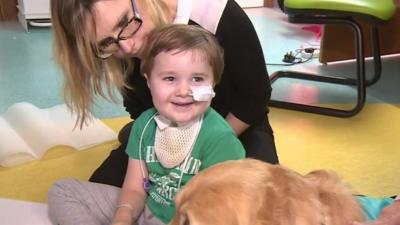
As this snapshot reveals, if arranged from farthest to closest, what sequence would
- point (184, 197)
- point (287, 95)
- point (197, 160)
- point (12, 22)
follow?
point (12, 22), point (287, 95), point (197, 160), point (184, 197)

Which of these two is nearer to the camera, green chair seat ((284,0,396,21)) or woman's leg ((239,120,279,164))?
woman's leg ((239,120,279,164))

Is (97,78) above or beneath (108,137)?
above

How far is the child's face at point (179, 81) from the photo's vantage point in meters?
1.17

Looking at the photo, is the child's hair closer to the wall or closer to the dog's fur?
the dog's fur

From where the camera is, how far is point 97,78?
149 centimetres

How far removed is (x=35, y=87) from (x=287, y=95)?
1323 mm

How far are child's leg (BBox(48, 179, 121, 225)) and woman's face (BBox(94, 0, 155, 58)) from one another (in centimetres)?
39

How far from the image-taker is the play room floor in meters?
1.95

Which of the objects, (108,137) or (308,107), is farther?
(308,107)

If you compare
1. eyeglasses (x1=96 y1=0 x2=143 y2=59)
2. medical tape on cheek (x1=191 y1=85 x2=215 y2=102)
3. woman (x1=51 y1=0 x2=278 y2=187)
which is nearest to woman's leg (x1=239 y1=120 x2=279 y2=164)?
woman (x1=51 y1=0 x2=278 y2=187)

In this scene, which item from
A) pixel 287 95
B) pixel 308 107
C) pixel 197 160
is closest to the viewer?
pixel 197 160

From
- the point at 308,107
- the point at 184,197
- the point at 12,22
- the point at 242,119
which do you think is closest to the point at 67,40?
the point at 242,119

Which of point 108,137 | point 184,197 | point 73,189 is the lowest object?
point 108,137

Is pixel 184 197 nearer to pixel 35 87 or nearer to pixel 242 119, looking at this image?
pixel 242 119
